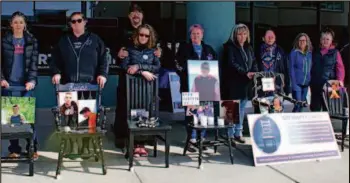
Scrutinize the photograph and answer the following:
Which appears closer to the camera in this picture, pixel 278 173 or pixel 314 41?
pixel 278 173

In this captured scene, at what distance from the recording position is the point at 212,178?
507cm

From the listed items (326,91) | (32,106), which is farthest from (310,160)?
(32,106)

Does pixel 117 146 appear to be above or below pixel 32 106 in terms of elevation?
below

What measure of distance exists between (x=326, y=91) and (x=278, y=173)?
5.66 ft

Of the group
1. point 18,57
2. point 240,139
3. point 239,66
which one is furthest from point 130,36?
point 240,139

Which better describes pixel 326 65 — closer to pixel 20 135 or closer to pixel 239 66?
pixel 239 66

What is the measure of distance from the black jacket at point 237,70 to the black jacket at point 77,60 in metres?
1.64

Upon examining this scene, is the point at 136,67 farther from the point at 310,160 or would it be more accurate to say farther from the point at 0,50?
the point at 310,160

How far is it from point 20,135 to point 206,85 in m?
2.22

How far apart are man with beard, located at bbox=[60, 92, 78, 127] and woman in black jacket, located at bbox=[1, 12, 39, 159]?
437 millimetres

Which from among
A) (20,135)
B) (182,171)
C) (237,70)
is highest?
(237,70)

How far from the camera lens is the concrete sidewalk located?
16.5 feet

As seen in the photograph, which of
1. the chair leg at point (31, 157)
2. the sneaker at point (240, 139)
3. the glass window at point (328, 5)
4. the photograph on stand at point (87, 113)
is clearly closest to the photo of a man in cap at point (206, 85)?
the sneaker at point (240, 139)

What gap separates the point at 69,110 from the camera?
5.28 m
